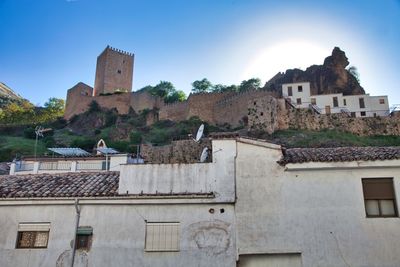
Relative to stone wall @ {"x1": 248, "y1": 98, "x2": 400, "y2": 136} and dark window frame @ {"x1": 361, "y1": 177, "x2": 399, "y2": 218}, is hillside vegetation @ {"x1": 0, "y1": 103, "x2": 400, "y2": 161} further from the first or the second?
dark window frame @ {"x1": 361, "y1": 177, "x2": 399, "y2": 218}

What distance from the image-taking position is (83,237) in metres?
12.3

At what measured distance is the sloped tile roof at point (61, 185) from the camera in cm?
1275

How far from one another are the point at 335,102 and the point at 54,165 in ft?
147

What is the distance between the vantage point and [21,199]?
12.8 m

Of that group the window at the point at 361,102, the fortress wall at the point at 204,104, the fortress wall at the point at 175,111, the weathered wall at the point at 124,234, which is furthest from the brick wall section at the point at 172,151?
the weathered wall at the point at 124,234

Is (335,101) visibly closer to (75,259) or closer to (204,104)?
(204,104)

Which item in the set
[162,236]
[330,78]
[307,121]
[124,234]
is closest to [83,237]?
[124,234]

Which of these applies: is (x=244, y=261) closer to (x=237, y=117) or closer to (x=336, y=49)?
(x=237, y=117)

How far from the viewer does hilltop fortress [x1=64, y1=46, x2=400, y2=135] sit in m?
51.2

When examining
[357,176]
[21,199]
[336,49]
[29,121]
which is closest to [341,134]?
[336,49]

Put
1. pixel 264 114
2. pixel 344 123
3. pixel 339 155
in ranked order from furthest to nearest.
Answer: pixel 264 114 < pixel 344 123 < pixel 339 155

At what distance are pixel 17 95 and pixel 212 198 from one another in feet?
420

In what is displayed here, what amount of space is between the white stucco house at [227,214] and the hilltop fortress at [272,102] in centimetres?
3817

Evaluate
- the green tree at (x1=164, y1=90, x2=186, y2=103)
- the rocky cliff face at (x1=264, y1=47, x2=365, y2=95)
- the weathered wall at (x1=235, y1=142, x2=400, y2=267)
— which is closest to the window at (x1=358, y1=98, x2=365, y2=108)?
the rocky cliff face at (x1=264, y1=47, x2=365, y2=95)
